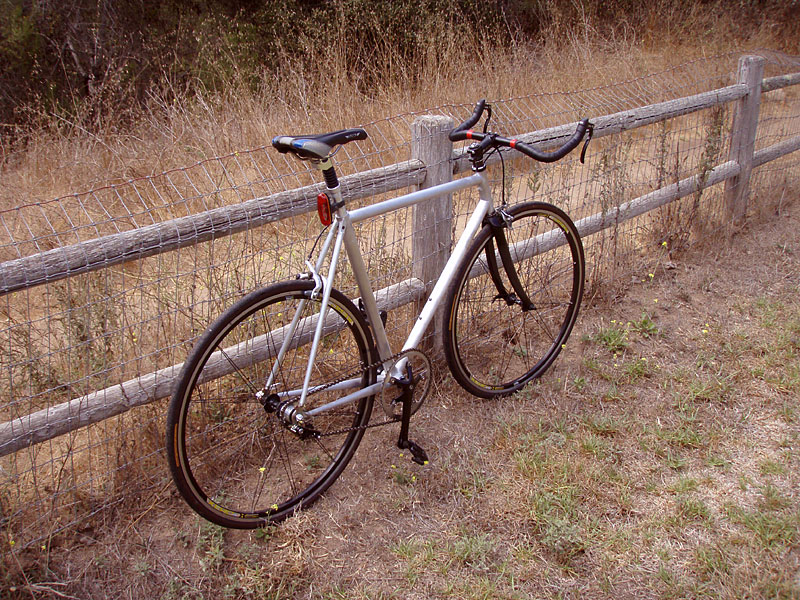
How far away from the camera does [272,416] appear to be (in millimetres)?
2977

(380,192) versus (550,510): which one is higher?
(380,192)

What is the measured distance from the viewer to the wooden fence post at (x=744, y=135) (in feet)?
17.0

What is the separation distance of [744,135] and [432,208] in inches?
128

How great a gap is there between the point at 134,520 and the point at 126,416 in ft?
1.62

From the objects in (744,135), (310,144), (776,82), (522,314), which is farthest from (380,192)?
(776,82)

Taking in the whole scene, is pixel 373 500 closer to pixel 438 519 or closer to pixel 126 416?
pixel 438 519

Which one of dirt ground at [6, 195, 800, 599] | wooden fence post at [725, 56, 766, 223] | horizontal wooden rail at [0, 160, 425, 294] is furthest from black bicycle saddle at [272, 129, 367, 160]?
wooden fence post at [725, 56, 766, 223]

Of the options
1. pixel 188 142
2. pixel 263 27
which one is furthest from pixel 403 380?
pixel 263 27

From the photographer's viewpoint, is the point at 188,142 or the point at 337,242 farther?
the point at 188,142

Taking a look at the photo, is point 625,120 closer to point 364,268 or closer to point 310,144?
point 364,268

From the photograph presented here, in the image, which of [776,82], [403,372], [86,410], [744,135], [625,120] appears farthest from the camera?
[776,82]

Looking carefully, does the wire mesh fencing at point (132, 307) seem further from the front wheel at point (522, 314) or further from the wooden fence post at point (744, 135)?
the front wheel at point (522, 314)

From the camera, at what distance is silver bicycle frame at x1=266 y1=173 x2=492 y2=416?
2539 mm

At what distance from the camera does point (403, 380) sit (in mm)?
2961
